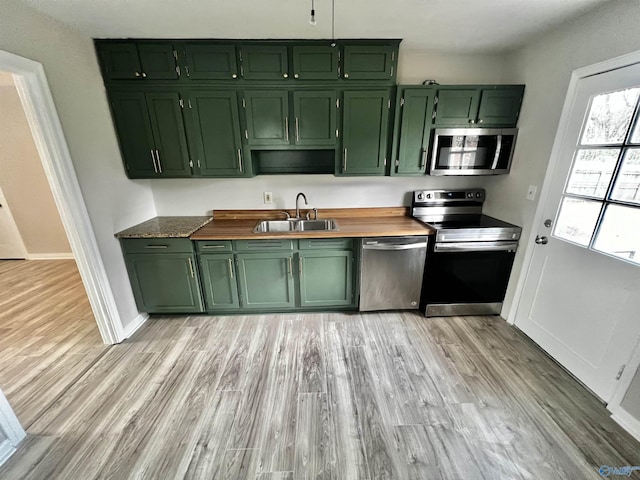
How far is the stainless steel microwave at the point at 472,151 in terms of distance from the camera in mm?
2328

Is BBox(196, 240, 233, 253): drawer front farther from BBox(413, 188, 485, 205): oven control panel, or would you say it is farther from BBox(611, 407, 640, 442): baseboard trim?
BBox(611, 407, 640, 442): baseboard trim

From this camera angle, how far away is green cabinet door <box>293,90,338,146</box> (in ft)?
7.39

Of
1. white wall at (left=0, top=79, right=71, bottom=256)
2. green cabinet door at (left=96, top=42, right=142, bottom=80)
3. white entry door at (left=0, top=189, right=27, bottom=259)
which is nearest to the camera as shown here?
green cabinet door at (left=96, top=42, right=142, bottom=80)

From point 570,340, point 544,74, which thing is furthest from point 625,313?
point 544,74

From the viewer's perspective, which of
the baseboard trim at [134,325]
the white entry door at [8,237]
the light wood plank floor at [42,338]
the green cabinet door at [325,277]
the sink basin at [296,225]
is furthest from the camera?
the white entry door at [8,237]

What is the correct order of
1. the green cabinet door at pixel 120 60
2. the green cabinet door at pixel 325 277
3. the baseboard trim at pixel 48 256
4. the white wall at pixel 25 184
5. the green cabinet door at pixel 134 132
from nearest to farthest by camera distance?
the green cabinet door at pixel 120 60
the green cabinet door at pixel 134 132
the green cabinet door at pixel 325 277
the white wall at pixel 25 184
the baseboard trim at pixel 48 256

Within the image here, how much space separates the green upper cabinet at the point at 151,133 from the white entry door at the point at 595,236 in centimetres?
315

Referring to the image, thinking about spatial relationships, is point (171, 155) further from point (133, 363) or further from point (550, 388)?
point (550, 388)

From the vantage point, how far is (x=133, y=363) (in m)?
2.03

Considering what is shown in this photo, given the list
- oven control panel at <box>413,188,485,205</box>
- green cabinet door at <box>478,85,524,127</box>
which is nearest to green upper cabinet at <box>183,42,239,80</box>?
oven control panel at <box>413,188,485,205</box>

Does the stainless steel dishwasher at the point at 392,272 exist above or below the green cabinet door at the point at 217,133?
below

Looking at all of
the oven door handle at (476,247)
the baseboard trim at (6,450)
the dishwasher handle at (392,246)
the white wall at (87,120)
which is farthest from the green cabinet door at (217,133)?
the baseboard trim at (6,450)

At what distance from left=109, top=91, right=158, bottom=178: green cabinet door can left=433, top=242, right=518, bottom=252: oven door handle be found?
9.11 ft

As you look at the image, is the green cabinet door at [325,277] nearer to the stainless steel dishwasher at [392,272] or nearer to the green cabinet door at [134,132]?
the stainless steel dishwasher at [392,272]
